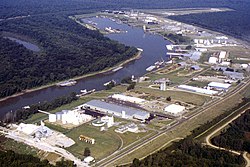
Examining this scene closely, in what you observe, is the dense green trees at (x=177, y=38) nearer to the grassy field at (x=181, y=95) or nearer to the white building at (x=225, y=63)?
the white building at (x=225, y=63)

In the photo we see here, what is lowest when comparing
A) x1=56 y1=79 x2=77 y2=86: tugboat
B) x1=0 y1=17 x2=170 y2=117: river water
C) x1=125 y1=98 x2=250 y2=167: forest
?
x1=0 y1=17 x2=170 y2=117: river water

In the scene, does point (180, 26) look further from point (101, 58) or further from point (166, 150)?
point (166, 150)

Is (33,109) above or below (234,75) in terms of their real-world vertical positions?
above

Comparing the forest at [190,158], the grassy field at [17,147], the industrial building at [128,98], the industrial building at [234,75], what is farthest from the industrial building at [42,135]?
the industrial building at [234,75]

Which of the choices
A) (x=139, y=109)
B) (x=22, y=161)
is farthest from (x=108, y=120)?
(x=22, y=161)

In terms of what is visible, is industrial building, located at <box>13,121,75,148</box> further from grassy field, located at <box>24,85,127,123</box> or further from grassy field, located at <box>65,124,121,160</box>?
grassy field, located at <box>24,85,127,123</box>

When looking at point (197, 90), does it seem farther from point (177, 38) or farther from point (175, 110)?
point (177, 38)

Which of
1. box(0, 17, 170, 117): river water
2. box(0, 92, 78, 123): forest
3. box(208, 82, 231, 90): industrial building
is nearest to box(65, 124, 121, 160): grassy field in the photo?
box(0, 92, 78, 123): forest
